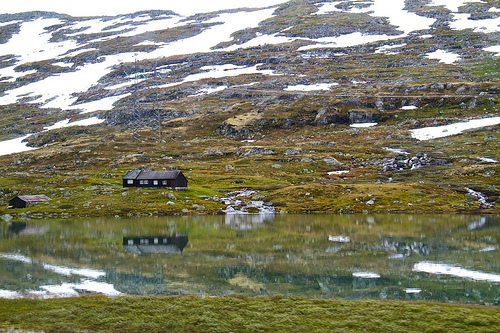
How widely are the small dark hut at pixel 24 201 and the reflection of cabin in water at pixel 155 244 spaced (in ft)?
152

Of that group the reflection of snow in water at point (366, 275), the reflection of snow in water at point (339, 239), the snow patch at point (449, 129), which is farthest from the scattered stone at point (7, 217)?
the snow patch at point (449, 129)

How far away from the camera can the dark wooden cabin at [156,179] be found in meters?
114

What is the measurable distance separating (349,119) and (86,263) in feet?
538

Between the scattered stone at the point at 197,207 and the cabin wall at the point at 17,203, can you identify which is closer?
the scattered stone at the point at 197,207

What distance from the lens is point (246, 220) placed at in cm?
8275

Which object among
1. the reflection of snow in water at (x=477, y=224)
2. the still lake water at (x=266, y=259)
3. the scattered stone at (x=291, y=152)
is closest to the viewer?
the still lake water at (x=266, y=259)

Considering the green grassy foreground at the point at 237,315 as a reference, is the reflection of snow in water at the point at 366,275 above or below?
below

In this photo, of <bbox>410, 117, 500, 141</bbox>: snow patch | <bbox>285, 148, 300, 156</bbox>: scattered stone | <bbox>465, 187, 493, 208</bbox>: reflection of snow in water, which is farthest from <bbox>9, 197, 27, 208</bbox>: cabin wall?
<bbox>410, 117, 500, 141</bbox>: snow patch

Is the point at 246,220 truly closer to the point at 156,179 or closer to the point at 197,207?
the point at 197,207

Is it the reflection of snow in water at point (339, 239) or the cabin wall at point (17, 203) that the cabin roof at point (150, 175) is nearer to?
the cabin wall at point (17, 203)

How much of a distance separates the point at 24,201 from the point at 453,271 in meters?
90.9

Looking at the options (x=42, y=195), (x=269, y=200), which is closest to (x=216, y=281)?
(x=269, y=200)

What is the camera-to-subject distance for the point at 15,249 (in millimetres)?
56469

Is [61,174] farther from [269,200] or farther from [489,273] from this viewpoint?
[489,273]
